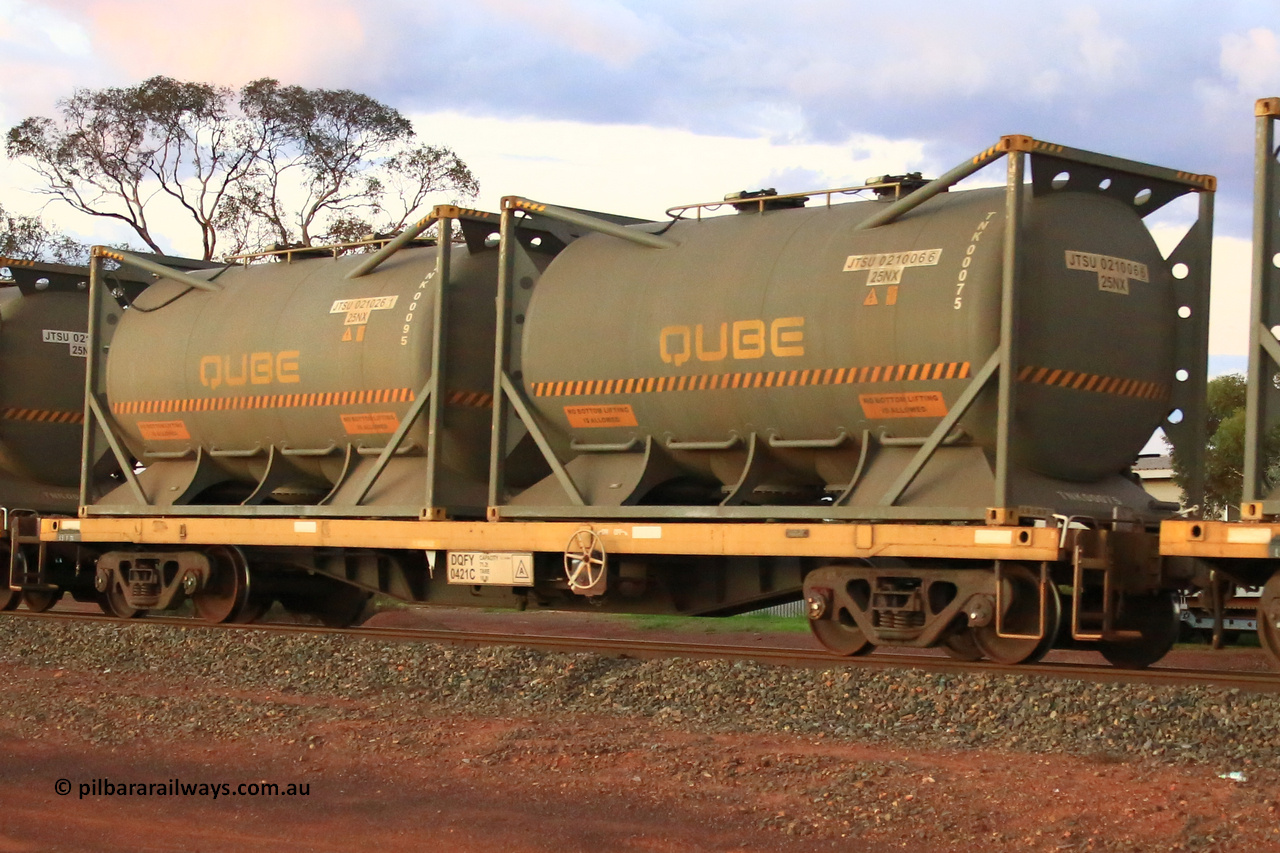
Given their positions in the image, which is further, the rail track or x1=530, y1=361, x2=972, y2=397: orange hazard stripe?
x1=530, y1=361, x2=972, y2=397: orange hazard stripe

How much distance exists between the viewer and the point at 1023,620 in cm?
1070

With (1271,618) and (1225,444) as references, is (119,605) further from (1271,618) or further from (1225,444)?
(1225,444)

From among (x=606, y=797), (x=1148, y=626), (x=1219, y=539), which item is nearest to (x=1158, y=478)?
(x=1148, y=626)

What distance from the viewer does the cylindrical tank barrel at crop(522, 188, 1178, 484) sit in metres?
10.6

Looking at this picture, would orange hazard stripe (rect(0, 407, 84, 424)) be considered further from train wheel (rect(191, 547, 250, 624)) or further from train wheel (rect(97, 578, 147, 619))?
train wheel (rect(191, 547, 250, 624))

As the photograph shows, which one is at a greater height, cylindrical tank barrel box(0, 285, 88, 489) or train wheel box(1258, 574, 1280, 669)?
cylindrical tank barrel box(0, 285, 88, 489)

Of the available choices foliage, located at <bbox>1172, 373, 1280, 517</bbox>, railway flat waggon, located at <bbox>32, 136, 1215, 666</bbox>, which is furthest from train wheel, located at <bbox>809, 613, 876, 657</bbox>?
foliage, located at <bbox>1172, 373, 1280, 517</bbox>

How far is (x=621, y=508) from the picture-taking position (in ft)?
40.8

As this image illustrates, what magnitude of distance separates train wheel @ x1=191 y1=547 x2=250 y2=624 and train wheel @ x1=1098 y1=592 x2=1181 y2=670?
875 cm

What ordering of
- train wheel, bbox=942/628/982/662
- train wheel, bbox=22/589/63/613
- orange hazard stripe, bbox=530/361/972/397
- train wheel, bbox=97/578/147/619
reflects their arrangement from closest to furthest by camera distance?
orange hazard stripe, bbox=530/361/972/397 → train wheel, bbox=942/628/982/662 → train wheel, bbox=97/578/147/619 → train wheel, bbox=22/589/63/613

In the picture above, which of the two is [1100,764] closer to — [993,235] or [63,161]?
[993,235]

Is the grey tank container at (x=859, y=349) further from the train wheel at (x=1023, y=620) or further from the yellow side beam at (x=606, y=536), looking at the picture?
the train wheel at (x=1023, y=620)

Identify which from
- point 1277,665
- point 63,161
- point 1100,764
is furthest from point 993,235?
point 63,161

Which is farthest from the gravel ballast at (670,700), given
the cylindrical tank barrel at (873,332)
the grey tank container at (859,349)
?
the cylindrical tank barrel at (873,332)
